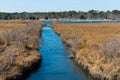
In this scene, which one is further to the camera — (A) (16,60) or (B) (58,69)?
(B) (58,69)

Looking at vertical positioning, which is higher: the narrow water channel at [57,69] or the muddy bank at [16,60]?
the muddy bank at [16,60]

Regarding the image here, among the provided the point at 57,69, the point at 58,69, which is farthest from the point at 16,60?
the point at 58,69

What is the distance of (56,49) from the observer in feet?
176

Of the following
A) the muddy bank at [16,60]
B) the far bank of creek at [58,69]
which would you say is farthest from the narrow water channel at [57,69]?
the muddy bank at [16,60]

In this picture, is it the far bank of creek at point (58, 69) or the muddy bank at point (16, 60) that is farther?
the far bank of creek at point (58, 69)

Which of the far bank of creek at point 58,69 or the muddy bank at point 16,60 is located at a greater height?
the muddy bank at point 16,60

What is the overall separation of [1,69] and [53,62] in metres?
14.6

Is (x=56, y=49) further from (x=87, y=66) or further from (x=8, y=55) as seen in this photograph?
(x=8, y=55)

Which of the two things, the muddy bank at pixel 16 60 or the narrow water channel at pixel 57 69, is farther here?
the narrow water channel at pixel 57 69

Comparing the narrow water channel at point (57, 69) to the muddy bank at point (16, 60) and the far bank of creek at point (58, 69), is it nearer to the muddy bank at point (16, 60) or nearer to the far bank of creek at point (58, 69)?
the far bank of creek at point (58, 69)

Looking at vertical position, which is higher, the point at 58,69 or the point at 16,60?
the point at 16,60

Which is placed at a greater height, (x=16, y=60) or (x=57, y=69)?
(x=16, y=60)

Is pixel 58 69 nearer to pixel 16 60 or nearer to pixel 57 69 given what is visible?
pixel 57 69

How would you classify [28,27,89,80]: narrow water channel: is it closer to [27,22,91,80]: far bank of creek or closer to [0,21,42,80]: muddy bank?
[27,22,91,80]: far bank of creek
